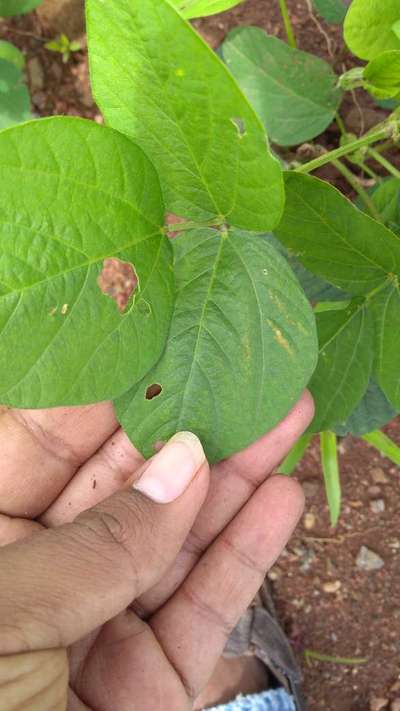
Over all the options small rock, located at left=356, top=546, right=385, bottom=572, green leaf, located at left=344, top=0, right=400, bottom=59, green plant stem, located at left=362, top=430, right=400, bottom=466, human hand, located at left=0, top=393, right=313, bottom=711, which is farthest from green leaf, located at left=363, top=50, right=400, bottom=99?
small rock, located at left=356, top=546, right=385, bottom=572

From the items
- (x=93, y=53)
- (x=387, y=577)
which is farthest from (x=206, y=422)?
(x=387, y=577)

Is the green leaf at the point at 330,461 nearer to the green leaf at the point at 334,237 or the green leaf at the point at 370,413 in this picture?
the green leaf at the point at 370,413

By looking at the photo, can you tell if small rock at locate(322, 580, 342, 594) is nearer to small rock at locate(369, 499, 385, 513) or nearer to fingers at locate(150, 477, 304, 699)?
small rock at locate(369, 499, 385, 513)

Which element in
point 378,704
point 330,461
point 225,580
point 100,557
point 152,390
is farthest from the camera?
point 378,704

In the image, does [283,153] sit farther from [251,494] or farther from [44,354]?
[44,354]

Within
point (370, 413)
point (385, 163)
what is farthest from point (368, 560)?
point (385, 163)

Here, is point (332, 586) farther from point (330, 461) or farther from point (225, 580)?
point (225, 580)
